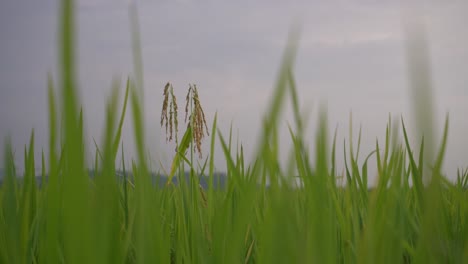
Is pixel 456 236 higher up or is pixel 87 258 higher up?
pixel 87 258

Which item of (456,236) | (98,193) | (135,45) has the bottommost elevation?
(456,236)

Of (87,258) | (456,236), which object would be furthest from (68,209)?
(456,236)

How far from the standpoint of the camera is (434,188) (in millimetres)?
414

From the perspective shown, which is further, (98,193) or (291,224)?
(291,224)

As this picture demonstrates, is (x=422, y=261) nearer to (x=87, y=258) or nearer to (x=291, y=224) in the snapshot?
(x=291, y=224)

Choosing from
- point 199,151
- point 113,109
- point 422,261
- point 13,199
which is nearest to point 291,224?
point 422,261

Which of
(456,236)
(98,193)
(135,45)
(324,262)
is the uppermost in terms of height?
(135,45)

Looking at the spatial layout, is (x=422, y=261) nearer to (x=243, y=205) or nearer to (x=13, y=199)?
(x=243, y=205)

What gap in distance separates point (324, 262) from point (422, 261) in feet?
0.46

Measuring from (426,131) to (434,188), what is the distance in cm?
6

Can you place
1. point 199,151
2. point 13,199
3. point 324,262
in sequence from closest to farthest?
point 324,262
point 13,199
point 199,151

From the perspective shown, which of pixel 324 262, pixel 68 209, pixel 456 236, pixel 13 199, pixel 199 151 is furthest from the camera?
pixel 199 151

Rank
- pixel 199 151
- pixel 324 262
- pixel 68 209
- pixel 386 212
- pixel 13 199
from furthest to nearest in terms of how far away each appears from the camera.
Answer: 1. pixel 199 151
2. pixel 13 199
3. pixel 386 212
4. pixel 324 262
5. pixel 68 209

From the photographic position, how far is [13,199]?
896 mm
